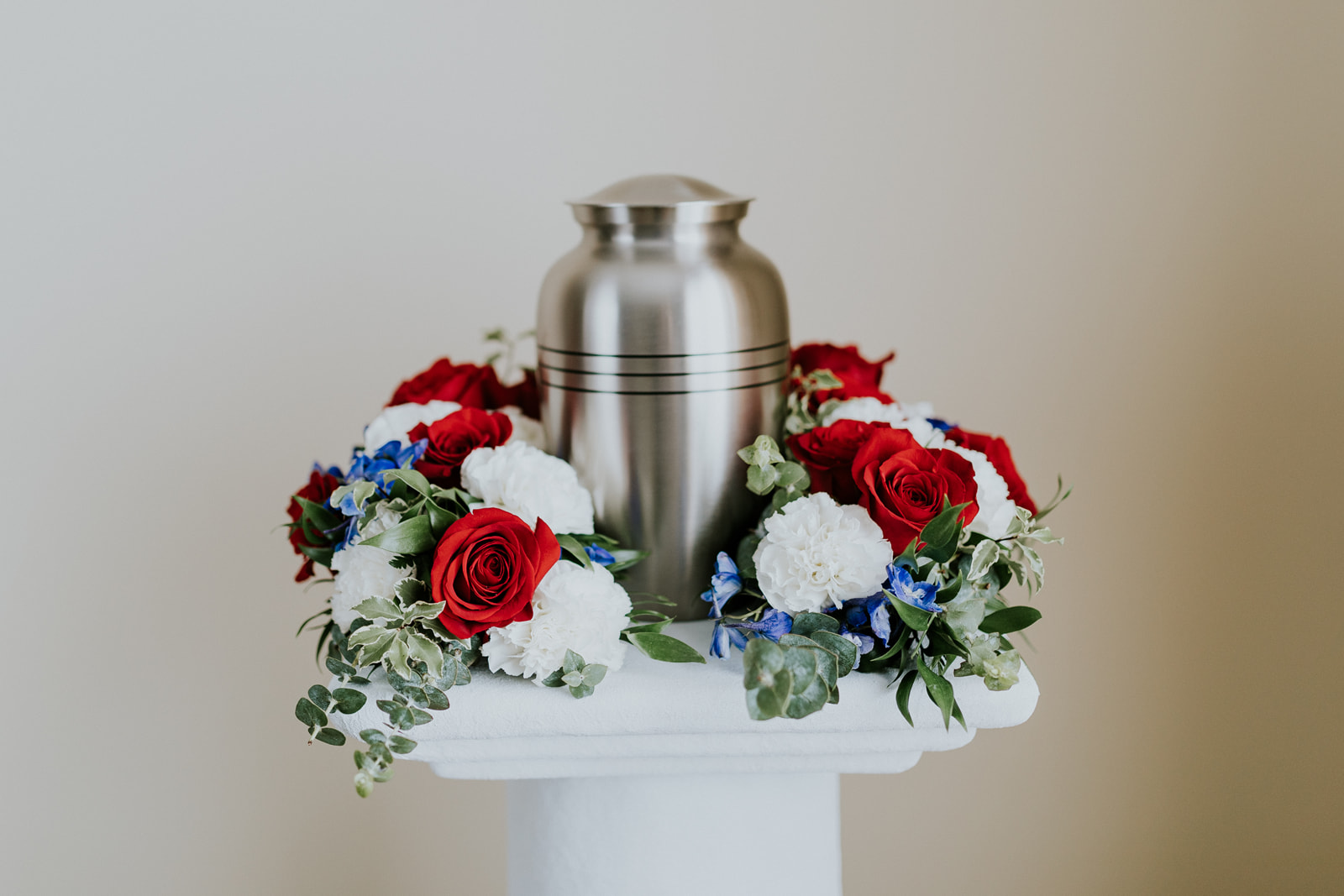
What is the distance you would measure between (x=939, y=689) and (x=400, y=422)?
0.59 m

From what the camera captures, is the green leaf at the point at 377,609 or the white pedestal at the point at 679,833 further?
the white pedestal at the point at 679,833

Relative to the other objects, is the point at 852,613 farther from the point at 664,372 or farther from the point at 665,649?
the point at 664,372

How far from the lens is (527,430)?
3.91 feet

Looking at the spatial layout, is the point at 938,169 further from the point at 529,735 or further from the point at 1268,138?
the point at 529,735

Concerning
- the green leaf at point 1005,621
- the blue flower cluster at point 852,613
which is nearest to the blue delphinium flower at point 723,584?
the blue flower cluster at point 852,613

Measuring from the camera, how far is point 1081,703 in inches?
70.5

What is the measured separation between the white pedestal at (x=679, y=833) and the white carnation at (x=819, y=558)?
214mm

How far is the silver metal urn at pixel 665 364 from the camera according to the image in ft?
3.36

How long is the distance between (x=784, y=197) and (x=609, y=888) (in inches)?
42.9

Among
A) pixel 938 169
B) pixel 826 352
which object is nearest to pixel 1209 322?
pixel 938 169

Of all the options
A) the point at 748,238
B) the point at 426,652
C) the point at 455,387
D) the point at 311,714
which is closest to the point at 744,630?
the point at 426,652

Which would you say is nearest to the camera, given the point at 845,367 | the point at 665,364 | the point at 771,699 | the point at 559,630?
the point at 771,699

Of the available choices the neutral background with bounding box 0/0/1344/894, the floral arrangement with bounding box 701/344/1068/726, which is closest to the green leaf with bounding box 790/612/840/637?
the floral arrangement with bounding box 701/344/1068/726

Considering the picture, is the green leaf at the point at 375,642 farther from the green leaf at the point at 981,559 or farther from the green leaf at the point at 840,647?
the green leaf at the point at 981,559
